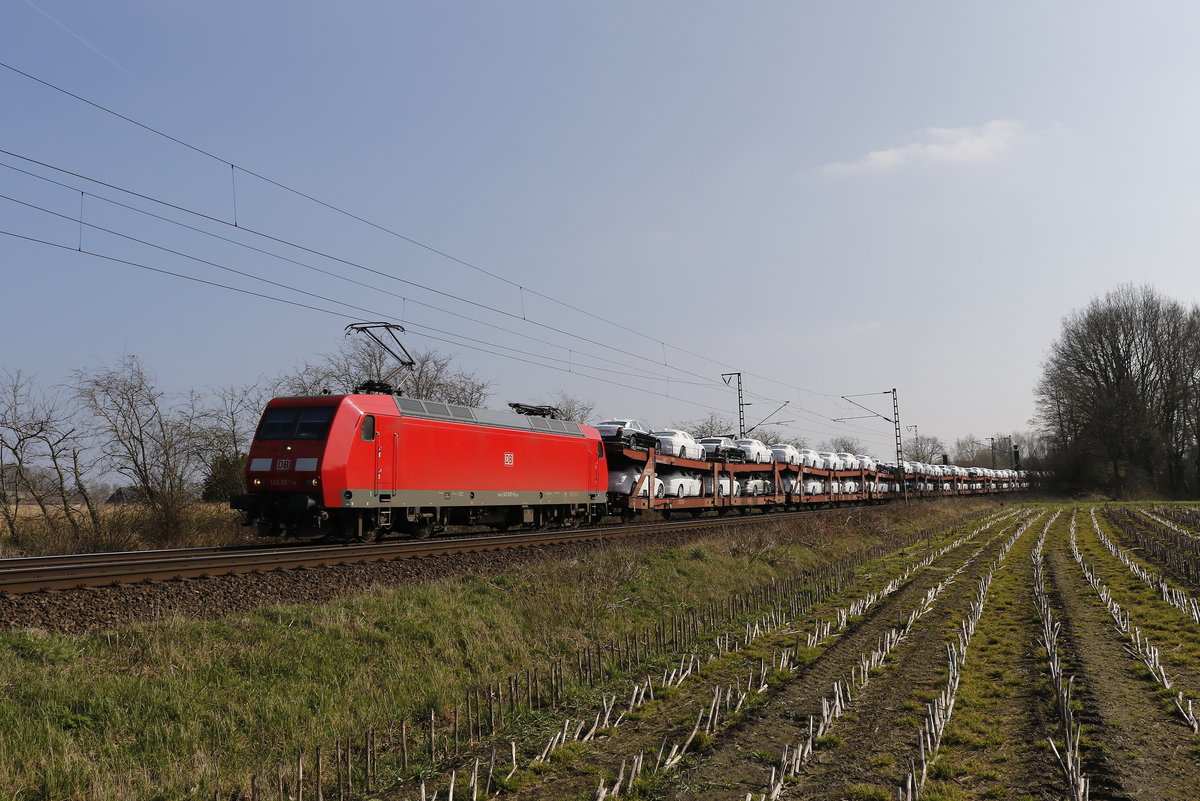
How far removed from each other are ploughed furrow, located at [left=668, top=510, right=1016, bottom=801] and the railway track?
841 centimetres

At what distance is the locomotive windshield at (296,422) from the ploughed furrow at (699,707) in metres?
10.4

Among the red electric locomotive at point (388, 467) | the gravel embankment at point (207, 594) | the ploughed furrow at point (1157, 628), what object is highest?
the red electric locomotive at point (388, 467)

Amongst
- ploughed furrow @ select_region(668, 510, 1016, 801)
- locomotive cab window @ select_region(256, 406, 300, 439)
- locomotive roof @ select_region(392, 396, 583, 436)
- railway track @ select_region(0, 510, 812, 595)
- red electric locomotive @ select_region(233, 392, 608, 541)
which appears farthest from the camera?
locomotive roof @ select_region(392, 396, 583, 436)

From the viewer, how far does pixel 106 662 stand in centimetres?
702

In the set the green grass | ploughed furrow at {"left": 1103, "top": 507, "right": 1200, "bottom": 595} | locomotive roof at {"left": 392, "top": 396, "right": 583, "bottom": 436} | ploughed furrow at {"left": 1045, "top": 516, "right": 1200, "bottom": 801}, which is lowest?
ploughed furrow at {"left": 1103, "top": 507, "right": 1200, "bottom": 595}

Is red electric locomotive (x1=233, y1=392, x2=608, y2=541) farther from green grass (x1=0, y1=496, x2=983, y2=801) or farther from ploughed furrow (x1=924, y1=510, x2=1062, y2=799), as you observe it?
ploughed furrow (x1=924, y1=510, x2=1062, y2=799)

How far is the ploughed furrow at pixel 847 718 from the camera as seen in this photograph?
517cm

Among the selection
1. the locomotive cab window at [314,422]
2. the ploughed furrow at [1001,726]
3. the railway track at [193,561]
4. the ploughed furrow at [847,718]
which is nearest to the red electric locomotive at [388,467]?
the locomotive cab window at [314,422]

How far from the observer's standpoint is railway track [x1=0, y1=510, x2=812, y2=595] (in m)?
10.3

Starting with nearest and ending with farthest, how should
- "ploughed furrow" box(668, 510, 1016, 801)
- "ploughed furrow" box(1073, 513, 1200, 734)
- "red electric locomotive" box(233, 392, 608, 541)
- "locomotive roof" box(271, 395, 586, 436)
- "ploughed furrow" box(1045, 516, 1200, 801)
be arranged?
1. "ploughed furrow" box(1045, 516, 1200, 801)
2. "ploughed furrow" box(668, 510, 1016, 801)
3. "ploughed furrow" box(1073, 513, 1200, 734)
4. "red electric locomotive" box(233, 392, 608, 541)
5. "locomotive roof" box(271, 395, 586, 436)

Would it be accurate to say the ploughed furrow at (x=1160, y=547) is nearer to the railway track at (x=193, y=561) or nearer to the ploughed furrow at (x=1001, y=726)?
the ploughed furrow at (x=1001, y=726)

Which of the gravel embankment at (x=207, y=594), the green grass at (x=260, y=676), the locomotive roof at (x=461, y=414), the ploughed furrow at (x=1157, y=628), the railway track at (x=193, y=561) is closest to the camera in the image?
the green grass at (x=260, y=676)

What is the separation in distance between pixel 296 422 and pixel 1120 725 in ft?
50.3

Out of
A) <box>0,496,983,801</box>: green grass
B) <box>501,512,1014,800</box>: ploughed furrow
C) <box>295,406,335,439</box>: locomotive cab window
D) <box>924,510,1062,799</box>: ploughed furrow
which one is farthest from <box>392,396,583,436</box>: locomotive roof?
<box>924,510,1062,799</box>: ploughed furrow
